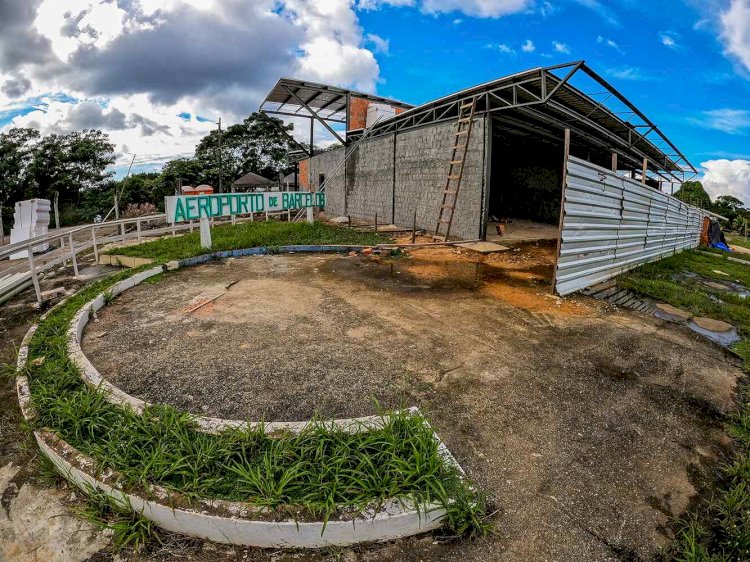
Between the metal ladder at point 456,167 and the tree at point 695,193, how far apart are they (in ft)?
76.8

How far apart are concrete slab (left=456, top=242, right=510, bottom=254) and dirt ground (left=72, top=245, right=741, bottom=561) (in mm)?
3787

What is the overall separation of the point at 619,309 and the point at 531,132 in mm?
10165

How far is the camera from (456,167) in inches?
450

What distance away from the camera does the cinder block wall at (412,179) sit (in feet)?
36.0

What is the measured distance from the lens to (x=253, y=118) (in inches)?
1369

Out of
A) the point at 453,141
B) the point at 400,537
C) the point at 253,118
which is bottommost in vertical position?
the point at 400,537

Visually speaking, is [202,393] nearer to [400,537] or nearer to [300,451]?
[300,451]

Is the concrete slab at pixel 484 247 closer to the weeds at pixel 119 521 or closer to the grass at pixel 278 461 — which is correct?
the grass at pixel 278 461

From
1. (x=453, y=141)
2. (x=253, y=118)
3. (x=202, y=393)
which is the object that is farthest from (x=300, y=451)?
(x=253, y=118)

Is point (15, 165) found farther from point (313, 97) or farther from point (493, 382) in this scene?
point (493, 382)

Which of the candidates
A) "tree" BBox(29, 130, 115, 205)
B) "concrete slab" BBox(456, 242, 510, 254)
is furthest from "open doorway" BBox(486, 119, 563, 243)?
"tree" BBox(29, 130, 115, 205)

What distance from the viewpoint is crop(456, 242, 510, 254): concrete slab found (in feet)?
32.0

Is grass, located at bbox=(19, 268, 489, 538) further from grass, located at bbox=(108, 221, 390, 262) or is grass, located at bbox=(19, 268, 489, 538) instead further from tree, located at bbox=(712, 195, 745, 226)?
A: tree, located at bbox=(712, 195, 745, 226)

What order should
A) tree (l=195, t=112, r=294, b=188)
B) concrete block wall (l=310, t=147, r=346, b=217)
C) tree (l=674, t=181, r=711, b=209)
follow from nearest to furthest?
concrete block wall (l=310, t=147, r=346, b=217) < tree (l=674, t=181, r=711, b=209) < tree (l=195, t=112, r=294, b=188)
